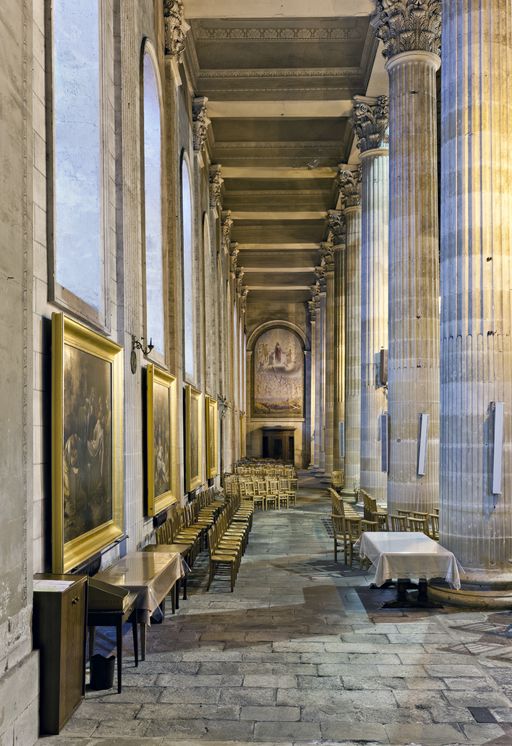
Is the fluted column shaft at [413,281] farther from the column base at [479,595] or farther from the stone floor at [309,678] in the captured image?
the column base at [479,595]

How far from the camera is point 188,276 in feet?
58.1

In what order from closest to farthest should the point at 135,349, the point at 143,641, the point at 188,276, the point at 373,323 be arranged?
the point at 143,641
the point at 135,349
the point at 188,276
the point at 373,323

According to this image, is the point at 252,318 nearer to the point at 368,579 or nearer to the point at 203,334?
the point at 203,334

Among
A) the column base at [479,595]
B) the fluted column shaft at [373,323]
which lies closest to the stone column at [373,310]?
the fluted column shaft at [373,323]

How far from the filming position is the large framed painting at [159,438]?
426 inches

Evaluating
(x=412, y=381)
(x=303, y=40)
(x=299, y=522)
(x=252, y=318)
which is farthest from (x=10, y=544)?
(x=252, y=318)

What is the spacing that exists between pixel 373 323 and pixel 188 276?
478 cm

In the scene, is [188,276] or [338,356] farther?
[338,356]

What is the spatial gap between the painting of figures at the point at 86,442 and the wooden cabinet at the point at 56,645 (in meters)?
1.01

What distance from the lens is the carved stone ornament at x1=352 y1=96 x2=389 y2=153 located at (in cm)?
1930

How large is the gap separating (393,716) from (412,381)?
8.02 metres

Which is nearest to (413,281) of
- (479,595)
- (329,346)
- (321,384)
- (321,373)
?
(479,595)

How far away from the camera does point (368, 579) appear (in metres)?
11.0

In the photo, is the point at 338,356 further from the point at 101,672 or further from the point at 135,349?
the point at 101,672
